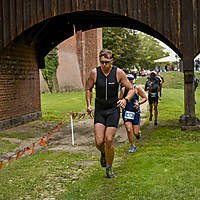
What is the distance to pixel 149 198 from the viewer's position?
5.21m

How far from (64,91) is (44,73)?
4743 millimetres

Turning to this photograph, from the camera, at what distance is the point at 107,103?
6555 mm

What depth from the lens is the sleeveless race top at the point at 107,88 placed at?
21.3ft

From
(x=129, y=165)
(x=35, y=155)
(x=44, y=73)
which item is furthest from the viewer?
(x=44, y=73)

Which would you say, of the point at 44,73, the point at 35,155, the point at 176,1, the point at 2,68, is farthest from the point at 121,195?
the point at 44,73

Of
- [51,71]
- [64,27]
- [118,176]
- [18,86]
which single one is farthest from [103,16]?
[51,71]

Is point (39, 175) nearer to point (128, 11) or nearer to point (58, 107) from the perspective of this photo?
point (128, 11)

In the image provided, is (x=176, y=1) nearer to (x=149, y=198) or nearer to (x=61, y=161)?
(x=61, y=161)

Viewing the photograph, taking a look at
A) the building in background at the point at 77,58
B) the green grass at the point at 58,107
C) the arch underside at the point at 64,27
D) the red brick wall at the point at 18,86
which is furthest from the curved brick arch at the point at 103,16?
the building in background at the point at 77,58

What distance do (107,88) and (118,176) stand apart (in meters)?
1.48

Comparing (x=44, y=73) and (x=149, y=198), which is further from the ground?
(x=44, y=73)

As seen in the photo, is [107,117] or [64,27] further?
[64,27]

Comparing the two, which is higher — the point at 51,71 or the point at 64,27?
the point at 64,27

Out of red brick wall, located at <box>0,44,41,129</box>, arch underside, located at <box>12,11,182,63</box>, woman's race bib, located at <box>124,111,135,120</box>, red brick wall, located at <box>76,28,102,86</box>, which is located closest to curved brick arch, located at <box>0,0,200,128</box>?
red brick wall, located at <box>0,44,41,129</box>
